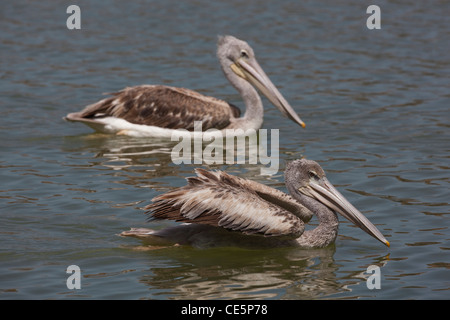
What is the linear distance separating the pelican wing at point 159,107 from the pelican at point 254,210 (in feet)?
11.2

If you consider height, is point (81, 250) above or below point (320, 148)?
below

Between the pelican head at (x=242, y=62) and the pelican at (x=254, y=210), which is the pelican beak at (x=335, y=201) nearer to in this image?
the pelican at (x=254, y=210)

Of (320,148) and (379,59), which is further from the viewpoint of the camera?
(379,59)

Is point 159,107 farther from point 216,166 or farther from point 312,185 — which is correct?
point 312,185

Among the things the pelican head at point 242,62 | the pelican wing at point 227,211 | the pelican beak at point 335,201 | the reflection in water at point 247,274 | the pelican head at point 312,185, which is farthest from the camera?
the pelican head at point 242,62

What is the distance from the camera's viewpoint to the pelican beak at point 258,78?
10297 mm

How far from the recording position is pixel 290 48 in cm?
1400

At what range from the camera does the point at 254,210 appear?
6441mm

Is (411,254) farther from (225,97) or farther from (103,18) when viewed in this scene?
(103,18)

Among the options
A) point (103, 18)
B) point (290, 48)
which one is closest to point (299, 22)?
point (290, 48)

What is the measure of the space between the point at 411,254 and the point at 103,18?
1063 centimetres

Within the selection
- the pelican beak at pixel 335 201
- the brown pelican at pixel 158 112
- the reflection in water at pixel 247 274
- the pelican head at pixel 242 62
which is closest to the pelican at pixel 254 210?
the pelican beak at pixel 335 201
